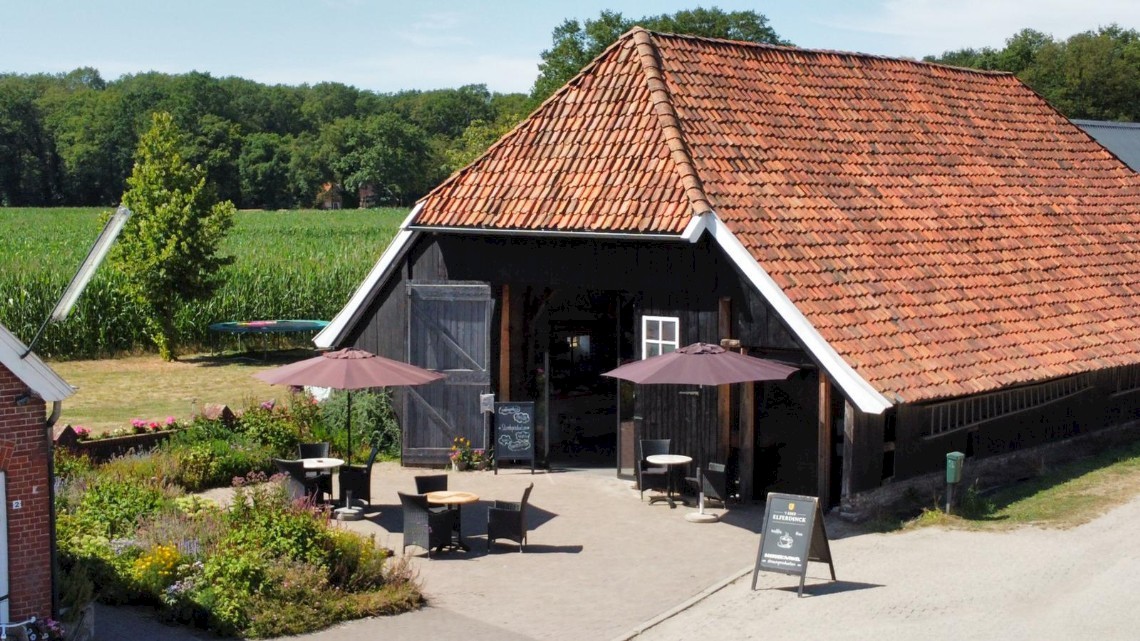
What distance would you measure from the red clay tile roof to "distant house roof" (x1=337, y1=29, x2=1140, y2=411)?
0.12 feet

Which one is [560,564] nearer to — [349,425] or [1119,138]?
[349,425]

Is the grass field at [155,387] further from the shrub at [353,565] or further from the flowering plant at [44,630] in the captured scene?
the flowering plant at [44,630]

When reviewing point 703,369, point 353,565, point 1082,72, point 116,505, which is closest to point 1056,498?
point 703,369

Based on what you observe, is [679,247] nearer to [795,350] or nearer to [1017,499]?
[795,350]

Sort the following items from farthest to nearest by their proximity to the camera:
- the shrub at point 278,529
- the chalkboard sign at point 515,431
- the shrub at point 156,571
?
1. the chalkboard sign at point 515,431
2. the shrub at point 278,529
3. the shrub at point 156,571

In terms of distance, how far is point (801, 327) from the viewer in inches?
709

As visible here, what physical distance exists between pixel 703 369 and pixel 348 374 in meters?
4.57

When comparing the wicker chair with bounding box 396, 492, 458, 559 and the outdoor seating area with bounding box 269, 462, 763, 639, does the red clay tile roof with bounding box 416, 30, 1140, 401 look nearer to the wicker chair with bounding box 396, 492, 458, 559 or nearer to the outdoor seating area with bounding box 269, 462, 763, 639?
the outdoor seating area with bounding box 269, 462, 763, 639

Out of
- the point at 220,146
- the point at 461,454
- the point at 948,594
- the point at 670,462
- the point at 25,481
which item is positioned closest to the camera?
the point at 25,481

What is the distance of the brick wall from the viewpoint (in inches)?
494

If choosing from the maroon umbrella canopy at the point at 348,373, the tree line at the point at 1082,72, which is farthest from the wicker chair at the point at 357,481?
the tree line at the point at 1082,72

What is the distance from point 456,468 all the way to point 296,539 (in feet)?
23.5

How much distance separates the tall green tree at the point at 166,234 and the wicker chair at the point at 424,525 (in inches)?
775

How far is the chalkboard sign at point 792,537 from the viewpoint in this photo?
1499 centimetres
